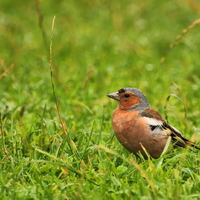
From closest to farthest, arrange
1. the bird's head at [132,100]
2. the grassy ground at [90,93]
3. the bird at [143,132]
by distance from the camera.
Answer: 1. the grassy ground at [90,93]
2. the bird at [143,132]
3. the bird's head at [132,100]

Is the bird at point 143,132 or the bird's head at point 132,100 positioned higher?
the bird's head at point 132,100

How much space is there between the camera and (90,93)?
6.77 m

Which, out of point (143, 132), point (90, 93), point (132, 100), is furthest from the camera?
point (90, 93)

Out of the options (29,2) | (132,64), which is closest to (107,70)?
(132,64)

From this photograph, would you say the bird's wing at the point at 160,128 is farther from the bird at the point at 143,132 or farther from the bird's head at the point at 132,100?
the bird's head at the point at 132,100

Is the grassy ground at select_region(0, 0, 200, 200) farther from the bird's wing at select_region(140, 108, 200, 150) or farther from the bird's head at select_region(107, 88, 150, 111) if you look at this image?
the bird's head at select_region(107, 88, 150, 111)

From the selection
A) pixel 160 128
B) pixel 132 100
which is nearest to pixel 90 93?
pixel 132 100

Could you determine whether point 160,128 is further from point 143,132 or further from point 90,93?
point 90,93

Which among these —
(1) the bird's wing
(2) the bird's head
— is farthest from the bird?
(2) the bird's head

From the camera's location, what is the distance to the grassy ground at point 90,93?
12.8 feet

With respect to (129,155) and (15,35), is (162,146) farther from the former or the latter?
(15,35)

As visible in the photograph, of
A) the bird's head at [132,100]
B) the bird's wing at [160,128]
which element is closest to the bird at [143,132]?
the bird's wing at [160,128]

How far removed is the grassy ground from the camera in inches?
154

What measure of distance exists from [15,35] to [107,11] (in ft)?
8.91
